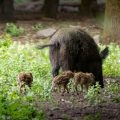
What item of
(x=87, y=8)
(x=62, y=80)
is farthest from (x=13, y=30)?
(x=62, y=80)

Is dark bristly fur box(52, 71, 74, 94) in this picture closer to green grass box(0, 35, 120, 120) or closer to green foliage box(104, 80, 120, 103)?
green grass box(0, 35, 120, 120)

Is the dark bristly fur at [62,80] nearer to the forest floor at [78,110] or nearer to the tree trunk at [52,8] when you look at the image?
the forest floor at [78,110]

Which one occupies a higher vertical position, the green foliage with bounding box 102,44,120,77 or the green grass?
the green grass

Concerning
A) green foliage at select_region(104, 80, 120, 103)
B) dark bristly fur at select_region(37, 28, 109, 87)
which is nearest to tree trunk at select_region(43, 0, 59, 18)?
green foliage at select_region(104, 80, 120, 103)

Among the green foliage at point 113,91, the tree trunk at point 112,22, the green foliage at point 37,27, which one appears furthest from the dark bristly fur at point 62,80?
the green foliage at point 37,27

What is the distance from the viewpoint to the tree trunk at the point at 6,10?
74.5ft

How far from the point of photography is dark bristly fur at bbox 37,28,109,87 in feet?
32.0

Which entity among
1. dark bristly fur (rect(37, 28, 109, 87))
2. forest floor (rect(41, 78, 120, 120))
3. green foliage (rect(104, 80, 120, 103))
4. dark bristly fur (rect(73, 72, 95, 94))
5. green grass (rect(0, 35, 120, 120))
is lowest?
green foliage (rect(104, 80, 120, 103))

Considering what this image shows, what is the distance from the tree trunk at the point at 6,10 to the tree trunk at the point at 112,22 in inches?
268

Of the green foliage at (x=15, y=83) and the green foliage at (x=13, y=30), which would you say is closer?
the green foliage at (x=15, y=83)

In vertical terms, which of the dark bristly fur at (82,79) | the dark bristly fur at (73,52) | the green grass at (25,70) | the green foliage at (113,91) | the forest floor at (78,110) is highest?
the dark bristly fur at (73,52)

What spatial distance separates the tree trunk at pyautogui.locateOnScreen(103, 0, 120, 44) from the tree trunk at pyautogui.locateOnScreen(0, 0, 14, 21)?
22.3 feet

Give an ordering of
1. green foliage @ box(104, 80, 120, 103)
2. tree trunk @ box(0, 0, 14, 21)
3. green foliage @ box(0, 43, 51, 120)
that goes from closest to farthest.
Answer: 1. green foliage @ box(0, 43, 51, 120)
2. green foliage @ box(104, 80, 120, 103)
3. tree trunk @ box(0, 0, 14, 21)

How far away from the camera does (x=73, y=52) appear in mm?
9758
